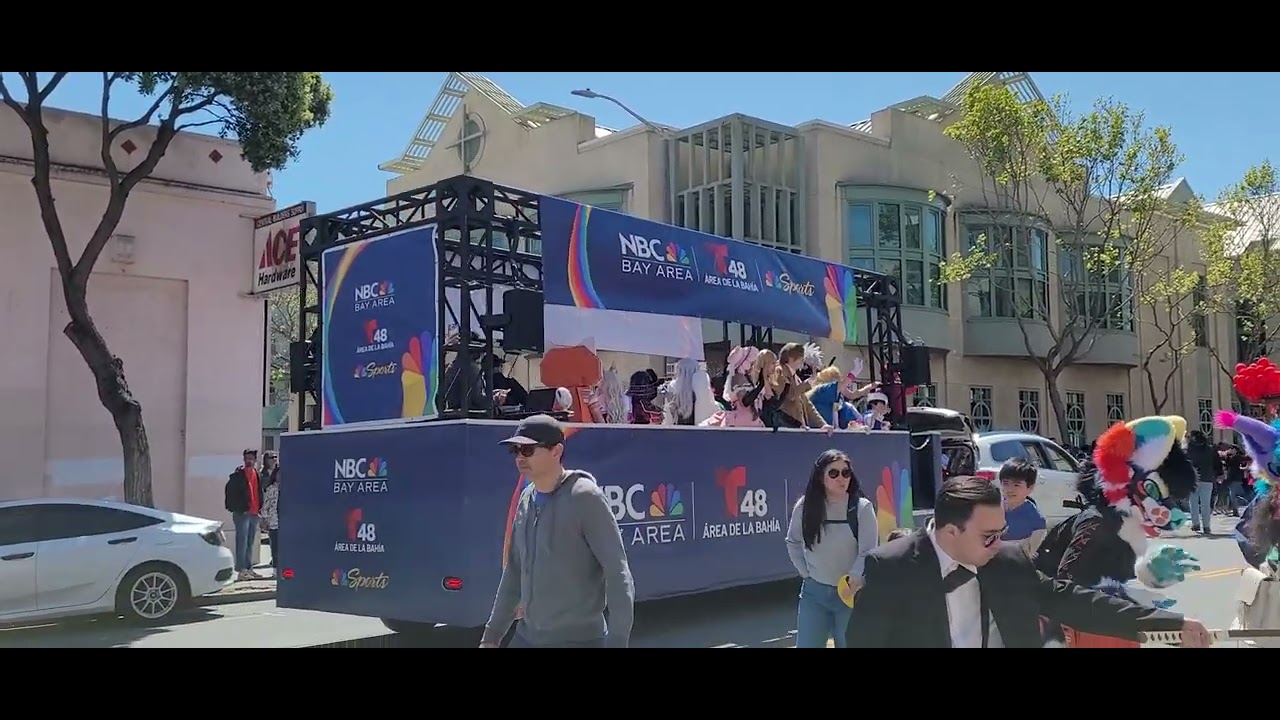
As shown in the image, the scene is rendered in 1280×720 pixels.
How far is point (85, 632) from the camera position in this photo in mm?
10656

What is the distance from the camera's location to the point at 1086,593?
3990mm

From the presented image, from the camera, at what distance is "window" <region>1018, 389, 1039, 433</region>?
96.5ft

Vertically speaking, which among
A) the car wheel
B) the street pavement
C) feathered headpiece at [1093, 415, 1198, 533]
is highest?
feathered headpiece at [1093, 415, 1198, 533]

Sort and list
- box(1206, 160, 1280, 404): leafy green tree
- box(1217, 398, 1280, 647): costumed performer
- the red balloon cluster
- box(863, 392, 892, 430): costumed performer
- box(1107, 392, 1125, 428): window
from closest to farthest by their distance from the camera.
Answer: box(1217, 398, 1280, 647): costumed performer, the red balloon cluster, box(863, 392, 892, 430): costumed performer, box(1206, 160, 1280, 404): leafy green tree, box(1107, 392, 1125, 428): window

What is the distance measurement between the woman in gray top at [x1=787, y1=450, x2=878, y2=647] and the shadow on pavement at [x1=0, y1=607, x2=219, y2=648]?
23.4 ft

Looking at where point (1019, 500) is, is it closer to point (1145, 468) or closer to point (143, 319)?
point (1145, 468)

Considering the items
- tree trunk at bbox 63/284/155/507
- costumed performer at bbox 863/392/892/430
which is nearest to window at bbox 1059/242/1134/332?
costumed performer at bbox 863/392/892/430

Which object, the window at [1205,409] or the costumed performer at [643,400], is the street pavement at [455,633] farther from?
the window at [1205,409]

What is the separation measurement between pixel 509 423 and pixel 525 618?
341cm

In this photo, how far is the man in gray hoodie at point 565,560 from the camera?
4.45 metres

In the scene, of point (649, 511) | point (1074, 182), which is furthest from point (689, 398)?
point (1074, 182)

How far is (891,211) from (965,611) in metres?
23.2

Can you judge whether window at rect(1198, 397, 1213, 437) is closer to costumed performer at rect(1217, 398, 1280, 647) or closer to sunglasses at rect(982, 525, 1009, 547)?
costumed performer at rect(1217, 398, 1280, 647)
